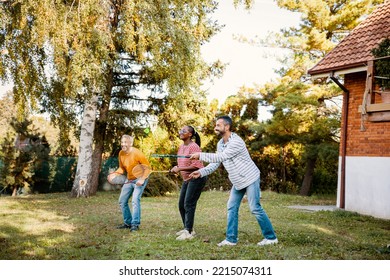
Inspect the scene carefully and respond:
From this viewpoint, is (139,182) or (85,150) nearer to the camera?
(139,182)

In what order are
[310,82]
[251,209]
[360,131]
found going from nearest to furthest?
[251,209]
[360,131]
[310,82]

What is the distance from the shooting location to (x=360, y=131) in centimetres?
1009

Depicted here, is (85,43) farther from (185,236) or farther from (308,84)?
(308,84)

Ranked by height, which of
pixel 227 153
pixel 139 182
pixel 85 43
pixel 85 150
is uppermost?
pixel 85 43

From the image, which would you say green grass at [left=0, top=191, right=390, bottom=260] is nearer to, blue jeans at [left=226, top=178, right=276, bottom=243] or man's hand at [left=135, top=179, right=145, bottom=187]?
blue jeans at [left=226, top=178, right=276, bottom=243]

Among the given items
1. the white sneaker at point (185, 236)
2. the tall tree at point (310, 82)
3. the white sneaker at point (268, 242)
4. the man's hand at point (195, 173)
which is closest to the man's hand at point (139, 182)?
the white sneaker at point (185, 236)

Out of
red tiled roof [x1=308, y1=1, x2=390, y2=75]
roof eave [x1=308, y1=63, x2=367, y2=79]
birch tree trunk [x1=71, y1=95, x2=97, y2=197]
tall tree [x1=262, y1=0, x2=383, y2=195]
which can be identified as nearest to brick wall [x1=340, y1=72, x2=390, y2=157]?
roof eave [x1=308, y1=63, x2=367, y2=79]

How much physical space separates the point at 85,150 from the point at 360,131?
632cm

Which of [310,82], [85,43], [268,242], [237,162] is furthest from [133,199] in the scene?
[310,82]

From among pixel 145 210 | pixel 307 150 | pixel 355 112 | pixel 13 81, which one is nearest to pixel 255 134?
pixel 307 150

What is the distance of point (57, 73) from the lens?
990 centimetres

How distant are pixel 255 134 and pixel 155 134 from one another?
3069mm

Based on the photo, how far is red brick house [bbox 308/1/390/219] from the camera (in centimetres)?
950

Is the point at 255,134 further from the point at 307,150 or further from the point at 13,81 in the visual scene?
the point at 13,81
